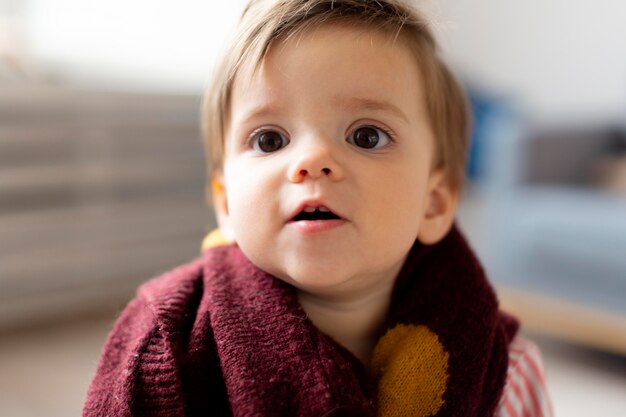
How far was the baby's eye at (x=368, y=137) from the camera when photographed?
0.73m

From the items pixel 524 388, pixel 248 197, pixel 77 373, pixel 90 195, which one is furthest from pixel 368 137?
pixel 90 195

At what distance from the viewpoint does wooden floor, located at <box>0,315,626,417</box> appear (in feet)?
5.08

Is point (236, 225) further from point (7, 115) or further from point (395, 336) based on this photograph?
point (7, 115)

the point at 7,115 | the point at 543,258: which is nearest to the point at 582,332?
the point at 543,258

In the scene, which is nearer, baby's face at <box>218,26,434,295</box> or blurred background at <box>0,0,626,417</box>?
baby's face at <box>218,26,434,295</box>

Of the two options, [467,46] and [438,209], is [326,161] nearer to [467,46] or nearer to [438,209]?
[438,209]

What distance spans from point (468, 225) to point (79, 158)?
188 cm

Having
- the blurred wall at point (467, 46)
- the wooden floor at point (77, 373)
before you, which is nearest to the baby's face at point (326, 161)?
→ the wooden floor at point (77, 373)

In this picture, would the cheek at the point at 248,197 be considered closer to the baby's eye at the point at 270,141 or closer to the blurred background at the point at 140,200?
the baby's eye at the point at 270,141

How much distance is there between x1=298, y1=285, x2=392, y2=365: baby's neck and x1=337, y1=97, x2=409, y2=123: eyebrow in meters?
0.20

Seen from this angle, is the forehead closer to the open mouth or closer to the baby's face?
the baby's face

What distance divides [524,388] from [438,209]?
0.76 ft

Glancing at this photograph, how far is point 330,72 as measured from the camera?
703 mm

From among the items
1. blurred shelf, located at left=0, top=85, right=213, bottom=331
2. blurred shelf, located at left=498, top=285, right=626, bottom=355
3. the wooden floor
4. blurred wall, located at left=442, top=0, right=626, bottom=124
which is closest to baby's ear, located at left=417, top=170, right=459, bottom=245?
the wooden floor
